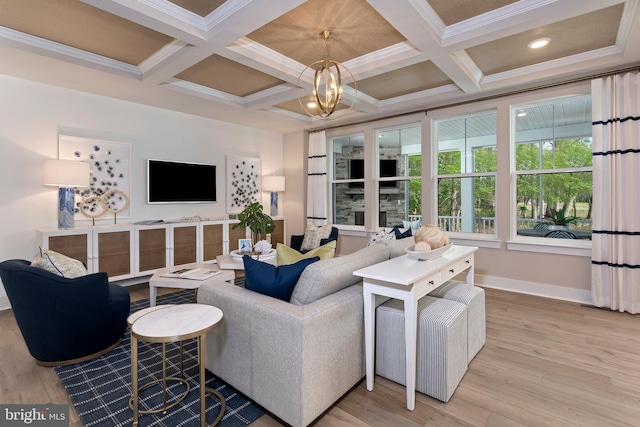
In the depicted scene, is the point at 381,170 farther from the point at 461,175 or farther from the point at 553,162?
the point at 553,162

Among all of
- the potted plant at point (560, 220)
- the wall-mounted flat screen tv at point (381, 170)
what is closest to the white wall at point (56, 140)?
the wall-mounted flat screen tv at point (381, 170)

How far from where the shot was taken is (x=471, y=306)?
92.9 inches

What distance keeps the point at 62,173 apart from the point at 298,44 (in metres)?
2.95

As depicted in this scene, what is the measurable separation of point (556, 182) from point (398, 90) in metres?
2.30

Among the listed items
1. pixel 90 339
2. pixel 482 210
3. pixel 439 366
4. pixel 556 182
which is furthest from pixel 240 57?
pixel 556 182

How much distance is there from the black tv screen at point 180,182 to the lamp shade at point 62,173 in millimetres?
992

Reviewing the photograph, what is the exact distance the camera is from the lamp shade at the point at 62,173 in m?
3.54

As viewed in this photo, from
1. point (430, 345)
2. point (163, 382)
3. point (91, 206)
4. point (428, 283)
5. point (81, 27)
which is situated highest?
point (81, 27)

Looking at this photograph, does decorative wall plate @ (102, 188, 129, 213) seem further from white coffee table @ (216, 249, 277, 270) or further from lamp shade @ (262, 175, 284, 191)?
lamp shade @ (262, 175, 284, 191)

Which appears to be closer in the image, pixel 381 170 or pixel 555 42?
pixel 555 42

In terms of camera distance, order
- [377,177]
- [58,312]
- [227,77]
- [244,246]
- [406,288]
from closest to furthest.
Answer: [406,288] < [58,312] < [227,77] < [244,246] < [377,177]

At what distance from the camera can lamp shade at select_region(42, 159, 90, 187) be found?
3.54 meters

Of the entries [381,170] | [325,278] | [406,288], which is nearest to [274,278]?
[325,278]

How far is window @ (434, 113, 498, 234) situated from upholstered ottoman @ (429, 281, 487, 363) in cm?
215
